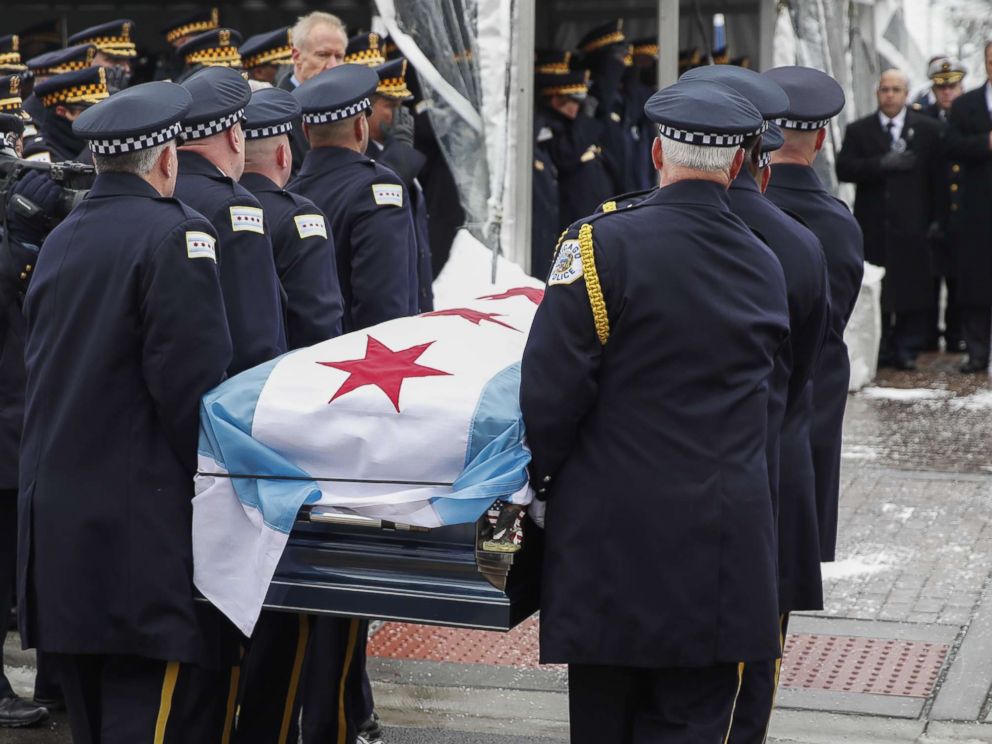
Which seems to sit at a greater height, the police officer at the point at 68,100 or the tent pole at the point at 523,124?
the police officer at the point at 68,100

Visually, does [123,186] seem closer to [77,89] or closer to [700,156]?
[700,156]

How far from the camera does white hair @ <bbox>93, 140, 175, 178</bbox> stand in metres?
3.79

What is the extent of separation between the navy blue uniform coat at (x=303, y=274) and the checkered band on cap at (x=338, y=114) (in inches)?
25.5

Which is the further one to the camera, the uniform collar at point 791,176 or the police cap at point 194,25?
the police cap at point 194,25

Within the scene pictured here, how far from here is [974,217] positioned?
475 inches

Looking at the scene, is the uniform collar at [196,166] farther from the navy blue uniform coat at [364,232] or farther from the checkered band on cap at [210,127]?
the navy blue uniform coat at [364,232]

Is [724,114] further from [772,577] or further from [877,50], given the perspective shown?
[877,50]

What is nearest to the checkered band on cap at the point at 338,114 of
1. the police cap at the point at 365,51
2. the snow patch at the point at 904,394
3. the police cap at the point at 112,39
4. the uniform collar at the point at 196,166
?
the uniform collar at the point at 196,166

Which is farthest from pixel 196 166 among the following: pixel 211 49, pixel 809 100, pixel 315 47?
pixel 211 49

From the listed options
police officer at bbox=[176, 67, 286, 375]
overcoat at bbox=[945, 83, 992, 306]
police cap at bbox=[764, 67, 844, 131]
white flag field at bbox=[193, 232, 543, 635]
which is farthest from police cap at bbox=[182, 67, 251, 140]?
overcoat at bbox=[945, 83, 992, 306]

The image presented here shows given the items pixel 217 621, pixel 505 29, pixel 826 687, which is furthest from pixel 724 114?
pixel 505 29

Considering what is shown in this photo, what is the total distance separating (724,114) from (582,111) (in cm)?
841

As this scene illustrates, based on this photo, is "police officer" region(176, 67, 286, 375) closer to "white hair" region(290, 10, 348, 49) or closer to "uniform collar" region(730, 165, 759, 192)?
"uniform collar" region(730, 165, 759, 192)

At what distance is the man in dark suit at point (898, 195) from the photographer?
12141 mm
